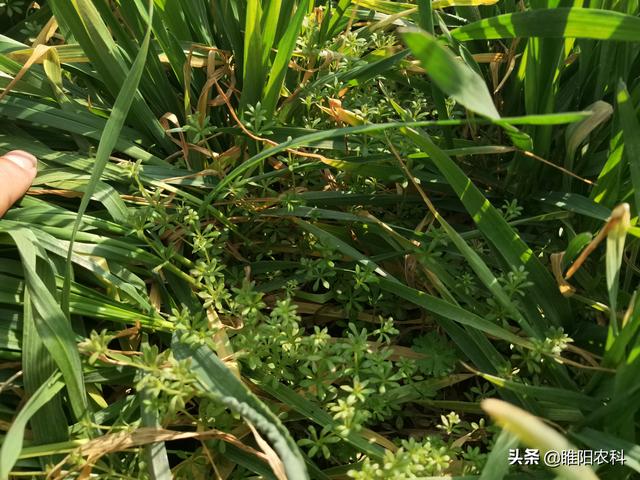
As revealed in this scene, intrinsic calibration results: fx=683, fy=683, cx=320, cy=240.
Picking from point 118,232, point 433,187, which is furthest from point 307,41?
point 118,232

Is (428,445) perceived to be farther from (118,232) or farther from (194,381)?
(118,232)

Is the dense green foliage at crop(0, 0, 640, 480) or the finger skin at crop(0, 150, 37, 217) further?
the finger skin at crop(0, 150, 37, 217)

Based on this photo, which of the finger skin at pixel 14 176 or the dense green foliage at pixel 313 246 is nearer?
the dense green foliage at pixel 313 246

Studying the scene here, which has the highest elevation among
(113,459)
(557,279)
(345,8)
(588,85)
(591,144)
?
(345,8)

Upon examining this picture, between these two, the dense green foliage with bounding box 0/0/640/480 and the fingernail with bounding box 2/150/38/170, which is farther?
the fingernail with bounding box 2/150/38/170

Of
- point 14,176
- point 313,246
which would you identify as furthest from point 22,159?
point 313,246
